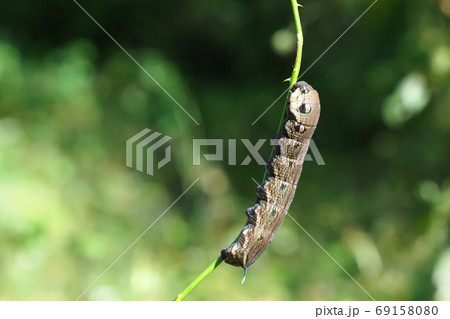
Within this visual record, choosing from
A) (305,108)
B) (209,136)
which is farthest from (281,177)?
(209,136)

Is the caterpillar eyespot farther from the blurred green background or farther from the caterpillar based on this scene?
the blurred green background

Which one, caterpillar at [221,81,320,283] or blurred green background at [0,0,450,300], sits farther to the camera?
blurred green background at [0,0,450,300]

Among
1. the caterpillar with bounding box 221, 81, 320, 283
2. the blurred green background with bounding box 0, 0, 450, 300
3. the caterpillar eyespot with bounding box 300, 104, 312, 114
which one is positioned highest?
the caterpillar eyespot with bounding box 300, 104, 312, 114

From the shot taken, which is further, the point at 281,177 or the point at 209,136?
the point at 209,136

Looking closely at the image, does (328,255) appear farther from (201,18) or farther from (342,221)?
(201,18)

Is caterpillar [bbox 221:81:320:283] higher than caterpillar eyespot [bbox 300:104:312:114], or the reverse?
caterpillar eyespot [bbox 300:104:312:114]

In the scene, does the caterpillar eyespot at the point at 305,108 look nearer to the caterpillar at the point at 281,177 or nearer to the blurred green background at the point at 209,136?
the caterpillar at the point at 281,177

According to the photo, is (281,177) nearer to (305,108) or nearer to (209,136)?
(305,108)

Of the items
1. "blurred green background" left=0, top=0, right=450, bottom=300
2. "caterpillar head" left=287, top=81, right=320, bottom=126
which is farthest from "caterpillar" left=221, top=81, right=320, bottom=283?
"blurred green background" left=0, top=0, right=450, bottom=300
